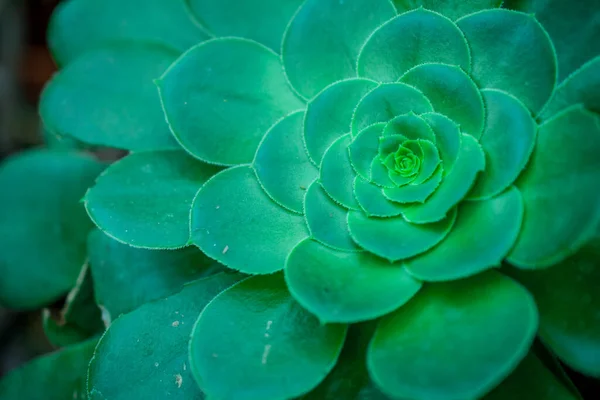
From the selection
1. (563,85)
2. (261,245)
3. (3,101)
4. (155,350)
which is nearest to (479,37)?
(563,85)

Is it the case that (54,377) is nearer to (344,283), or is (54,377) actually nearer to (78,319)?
(78,319)

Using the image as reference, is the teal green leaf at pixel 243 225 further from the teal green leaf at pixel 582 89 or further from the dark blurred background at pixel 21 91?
the dark blurred background at pixel 21 91

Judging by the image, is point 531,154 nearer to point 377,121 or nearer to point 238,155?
point 377,121

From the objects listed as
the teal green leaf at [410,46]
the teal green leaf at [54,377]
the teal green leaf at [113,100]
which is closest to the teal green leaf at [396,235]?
the teal green leaf at [410,46]

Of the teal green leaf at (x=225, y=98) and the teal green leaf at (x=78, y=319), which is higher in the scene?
the teal green leaf at (x=225, y=98)

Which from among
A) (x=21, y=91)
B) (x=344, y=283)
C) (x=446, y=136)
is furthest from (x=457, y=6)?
(x=21, y=91)

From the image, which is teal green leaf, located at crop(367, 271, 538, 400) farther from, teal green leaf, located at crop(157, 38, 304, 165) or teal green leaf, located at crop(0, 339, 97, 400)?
teal green leaf, located at crop(0, 339, 97, 400)

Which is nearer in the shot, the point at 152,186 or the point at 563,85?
the point at 563,85

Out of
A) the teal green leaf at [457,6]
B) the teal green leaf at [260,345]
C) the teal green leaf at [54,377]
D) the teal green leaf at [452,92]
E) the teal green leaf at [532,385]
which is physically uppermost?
the teal green leaf at [457,6]

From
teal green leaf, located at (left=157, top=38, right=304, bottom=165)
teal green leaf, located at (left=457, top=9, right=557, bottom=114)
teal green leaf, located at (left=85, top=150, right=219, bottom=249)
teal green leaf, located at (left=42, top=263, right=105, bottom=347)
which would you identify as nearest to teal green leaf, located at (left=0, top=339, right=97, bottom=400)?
teal green leaf, located at (left=42, top=263, right=105, bottom=347)
